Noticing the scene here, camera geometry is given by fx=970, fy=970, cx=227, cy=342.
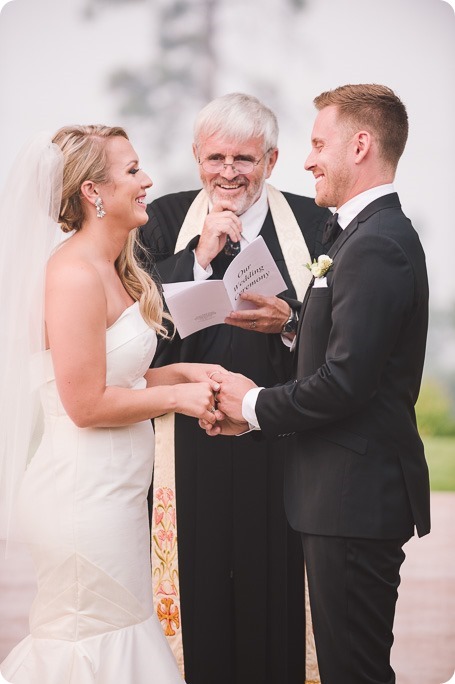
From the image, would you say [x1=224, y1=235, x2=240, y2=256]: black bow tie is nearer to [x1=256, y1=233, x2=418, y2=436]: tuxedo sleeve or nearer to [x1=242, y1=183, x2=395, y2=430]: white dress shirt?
[x1=242, y1=183, x2=395, y2=430]: white dress shirt

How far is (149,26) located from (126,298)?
6381 millimetres

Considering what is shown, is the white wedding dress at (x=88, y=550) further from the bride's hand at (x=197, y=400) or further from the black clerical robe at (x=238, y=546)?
the black clerical robe at (x=238, y=546)

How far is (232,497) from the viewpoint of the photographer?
11.7 feet

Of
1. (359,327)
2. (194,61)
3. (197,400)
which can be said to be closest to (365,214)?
(359,327)

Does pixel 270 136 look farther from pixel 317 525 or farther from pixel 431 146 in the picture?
pixel 431 146

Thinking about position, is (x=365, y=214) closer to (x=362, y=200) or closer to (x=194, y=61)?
(x=362, y=200)

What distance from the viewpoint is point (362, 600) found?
2639 mm

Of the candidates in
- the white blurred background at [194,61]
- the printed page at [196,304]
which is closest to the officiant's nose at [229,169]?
the printed page at [196,304]

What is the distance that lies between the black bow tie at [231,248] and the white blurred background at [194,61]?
518 cm

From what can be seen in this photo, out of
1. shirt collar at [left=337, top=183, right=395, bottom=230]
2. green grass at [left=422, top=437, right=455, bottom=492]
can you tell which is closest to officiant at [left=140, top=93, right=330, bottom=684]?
shirt collar at [left=337, top=183, right=395, bottom=230]

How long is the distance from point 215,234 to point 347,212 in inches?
30.6

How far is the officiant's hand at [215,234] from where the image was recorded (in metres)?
3.47

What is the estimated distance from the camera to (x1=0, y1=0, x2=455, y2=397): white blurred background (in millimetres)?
8398

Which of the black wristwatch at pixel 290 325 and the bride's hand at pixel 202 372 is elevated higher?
the black wristwatch at pixel 290 325
